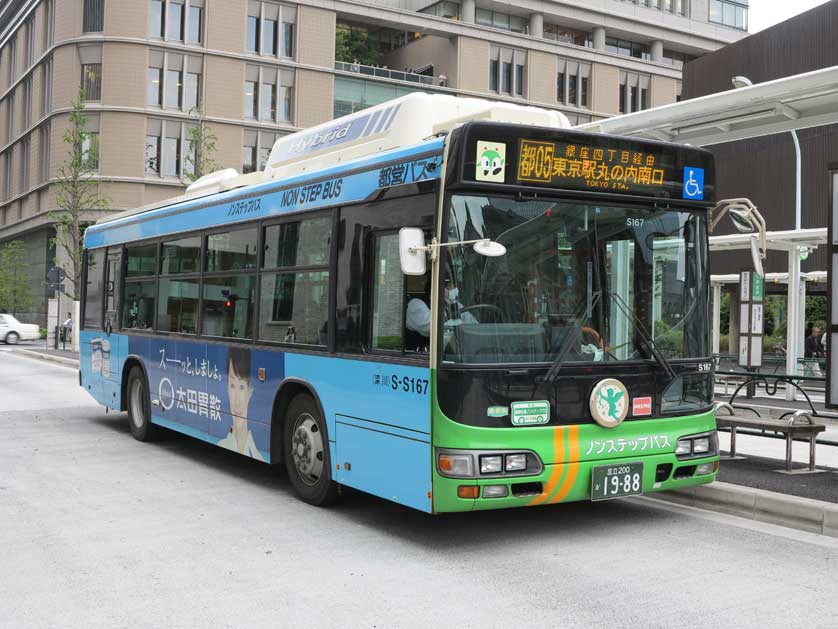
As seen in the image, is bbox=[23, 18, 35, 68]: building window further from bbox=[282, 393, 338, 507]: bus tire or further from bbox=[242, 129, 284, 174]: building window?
bbox=[282, 393, 338, 507]: bus tire

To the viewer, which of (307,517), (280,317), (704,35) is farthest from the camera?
(704,35)

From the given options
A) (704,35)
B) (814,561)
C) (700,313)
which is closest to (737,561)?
(814,561)

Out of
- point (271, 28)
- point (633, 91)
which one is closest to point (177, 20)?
point (271, 28)

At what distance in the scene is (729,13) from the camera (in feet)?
232

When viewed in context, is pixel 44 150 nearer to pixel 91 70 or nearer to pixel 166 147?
pixel 91 70

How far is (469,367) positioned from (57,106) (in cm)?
4992

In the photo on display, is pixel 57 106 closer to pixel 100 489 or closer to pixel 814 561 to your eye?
pixel 100 489

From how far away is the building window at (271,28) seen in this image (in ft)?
170

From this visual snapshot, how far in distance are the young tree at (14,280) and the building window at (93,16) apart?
1432 centimetres

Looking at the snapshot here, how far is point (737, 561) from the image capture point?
6.41m

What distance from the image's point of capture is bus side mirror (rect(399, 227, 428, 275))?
6.34 metres

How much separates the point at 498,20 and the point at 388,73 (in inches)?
355

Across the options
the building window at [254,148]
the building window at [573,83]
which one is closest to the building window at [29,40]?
the building window at [254,148]

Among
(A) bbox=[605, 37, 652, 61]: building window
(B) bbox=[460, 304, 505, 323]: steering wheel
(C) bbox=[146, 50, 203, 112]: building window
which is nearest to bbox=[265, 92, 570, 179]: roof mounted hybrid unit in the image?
(B) bbox=[460, 304, 505, 323]: steering wheel
